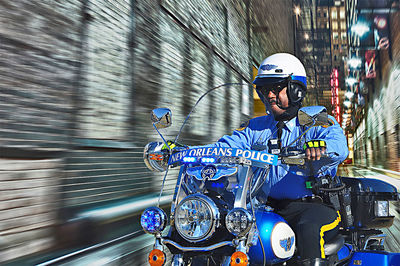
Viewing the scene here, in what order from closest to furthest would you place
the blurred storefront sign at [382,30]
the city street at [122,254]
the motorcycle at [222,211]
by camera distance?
the motorcycle at [222,211], the city street at [122,254], the blurred storefront sign at [382,30]

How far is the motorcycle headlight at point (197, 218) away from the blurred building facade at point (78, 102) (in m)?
1.24

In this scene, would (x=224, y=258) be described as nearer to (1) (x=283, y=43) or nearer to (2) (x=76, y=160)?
(2) (x=76, y=160)

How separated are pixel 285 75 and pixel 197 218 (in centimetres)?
142

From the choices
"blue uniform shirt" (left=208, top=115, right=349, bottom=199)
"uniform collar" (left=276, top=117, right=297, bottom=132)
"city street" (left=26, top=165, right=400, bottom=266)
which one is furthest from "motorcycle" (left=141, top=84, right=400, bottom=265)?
"city street" (left=26, top=165, right=400, bottom=266)

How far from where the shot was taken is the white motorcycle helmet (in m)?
2.60

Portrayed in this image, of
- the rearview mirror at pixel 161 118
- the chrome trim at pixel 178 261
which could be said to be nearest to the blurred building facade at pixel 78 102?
the rearview mirror at pixel 161 118

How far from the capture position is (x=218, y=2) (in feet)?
27.3

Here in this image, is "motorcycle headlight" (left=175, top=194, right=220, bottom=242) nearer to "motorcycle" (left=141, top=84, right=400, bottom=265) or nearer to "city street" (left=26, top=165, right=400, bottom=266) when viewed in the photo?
"motorcycle" (left=141, top=84, right=400, bottom=265)

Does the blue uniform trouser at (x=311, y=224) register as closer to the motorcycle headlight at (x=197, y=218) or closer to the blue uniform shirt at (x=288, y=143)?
the blue uniform shirt at (x=288, y=143)

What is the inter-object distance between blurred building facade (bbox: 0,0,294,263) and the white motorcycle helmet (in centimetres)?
19

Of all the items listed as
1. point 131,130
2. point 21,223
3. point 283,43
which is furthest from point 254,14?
point 21,223

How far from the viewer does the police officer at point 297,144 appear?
195 cm

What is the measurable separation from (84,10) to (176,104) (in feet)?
8.23

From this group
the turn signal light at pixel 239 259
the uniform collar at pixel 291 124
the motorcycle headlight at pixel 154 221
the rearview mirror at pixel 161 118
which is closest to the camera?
the turn signal light at pixel 239 259
